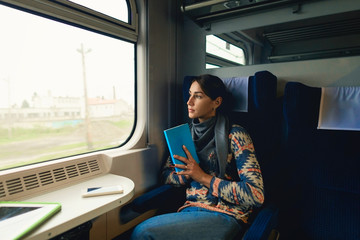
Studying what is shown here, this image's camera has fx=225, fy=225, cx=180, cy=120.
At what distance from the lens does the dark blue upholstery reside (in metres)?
1.41

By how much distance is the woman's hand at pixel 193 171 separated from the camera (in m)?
1.48

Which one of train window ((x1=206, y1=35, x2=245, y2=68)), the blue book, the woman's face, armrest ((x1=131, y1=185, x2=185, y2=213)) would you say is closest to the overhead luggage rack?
train window ((x1=206, y1=35, x2=245, y2=68))

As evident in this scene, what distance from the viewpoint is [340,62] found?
5.29ft

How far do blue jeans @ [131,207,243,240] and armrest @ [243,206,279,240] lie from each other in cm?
14

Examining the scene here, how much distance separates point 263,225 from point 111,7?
5.93 feet

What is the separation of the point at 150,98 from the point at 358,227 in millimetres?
1737

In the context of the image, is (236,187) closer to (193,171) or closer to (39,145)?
(193,171)

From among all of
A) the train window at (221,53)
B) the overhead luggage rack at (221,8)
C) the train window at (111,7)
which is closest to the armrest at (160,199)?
the train window at (221,53)

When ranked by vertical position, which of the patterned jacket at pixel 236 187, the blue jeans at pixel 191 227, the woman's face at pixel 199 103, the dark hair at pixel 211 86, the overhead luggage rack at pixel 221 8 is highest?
the overhead luggage rack at pixel 221 8

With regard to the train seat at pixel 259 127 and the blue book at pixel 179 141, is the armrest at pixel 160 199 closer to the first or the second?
the train seat at pixel 259 127

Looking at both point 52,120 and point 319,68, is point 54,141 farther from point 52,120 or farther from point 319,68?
point 319,68

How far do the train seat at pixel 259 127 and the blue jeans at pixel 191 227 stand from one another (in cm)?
24

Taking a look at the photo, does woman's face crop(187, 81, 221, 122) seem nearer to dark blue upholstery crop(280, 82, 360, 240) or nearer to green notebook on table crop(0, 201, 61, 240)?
dark blue upholstery crop(280, 82, 360, 240)

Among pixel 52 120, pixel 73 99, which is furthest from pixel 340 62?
pixel 52 120
